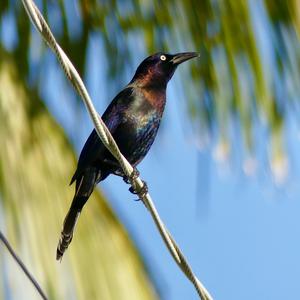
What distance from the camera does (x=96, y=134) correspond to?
4781 mm

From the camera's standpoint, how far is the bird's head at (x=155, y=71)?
5.25m

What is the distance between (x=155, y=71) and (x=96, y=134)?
668mm

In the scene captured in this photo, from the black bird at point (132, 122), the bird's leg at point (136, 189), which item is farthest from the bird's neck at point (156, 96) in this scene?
the bird's leg at point (136, 189)

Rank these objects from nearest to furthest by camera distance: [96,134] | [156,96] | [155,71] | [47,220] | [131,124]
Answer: [47,220], [96,134], [131,124], [156,96], [155,71]

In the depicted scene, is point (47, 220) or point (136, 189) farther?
point (136, 189)

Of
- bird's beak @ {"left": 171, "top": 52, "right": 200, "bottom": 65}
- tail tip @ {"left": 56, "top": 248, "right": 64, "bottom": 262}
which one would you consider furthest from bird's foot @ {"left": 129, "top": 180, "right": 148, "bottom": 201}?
bird's beak @ {"left": 171, "top": 52, "right": 200, "bottom": 65}

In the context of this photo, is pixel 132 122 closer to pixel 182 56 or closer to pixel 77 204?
pixel 182 56

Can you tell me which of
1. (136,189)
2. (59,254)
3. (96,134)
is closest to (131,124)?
(96,134)

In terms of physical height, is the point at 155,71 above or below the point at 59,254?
above

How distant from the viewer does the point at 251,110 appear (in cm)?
488

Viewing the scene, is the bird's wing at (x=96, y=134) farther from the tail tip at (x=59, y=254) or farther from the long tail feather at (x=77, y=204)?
the tail tip at (x=59, y=254)

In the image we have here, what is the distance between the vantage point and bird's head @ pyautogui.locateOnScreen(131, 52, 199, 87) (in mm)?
5246

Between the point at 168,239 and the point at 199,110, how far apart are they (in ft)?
A: 4.13

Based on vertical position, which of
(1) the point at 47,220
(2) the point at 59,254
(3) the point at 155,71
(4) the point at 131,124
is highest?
(3) the point at 155,71
